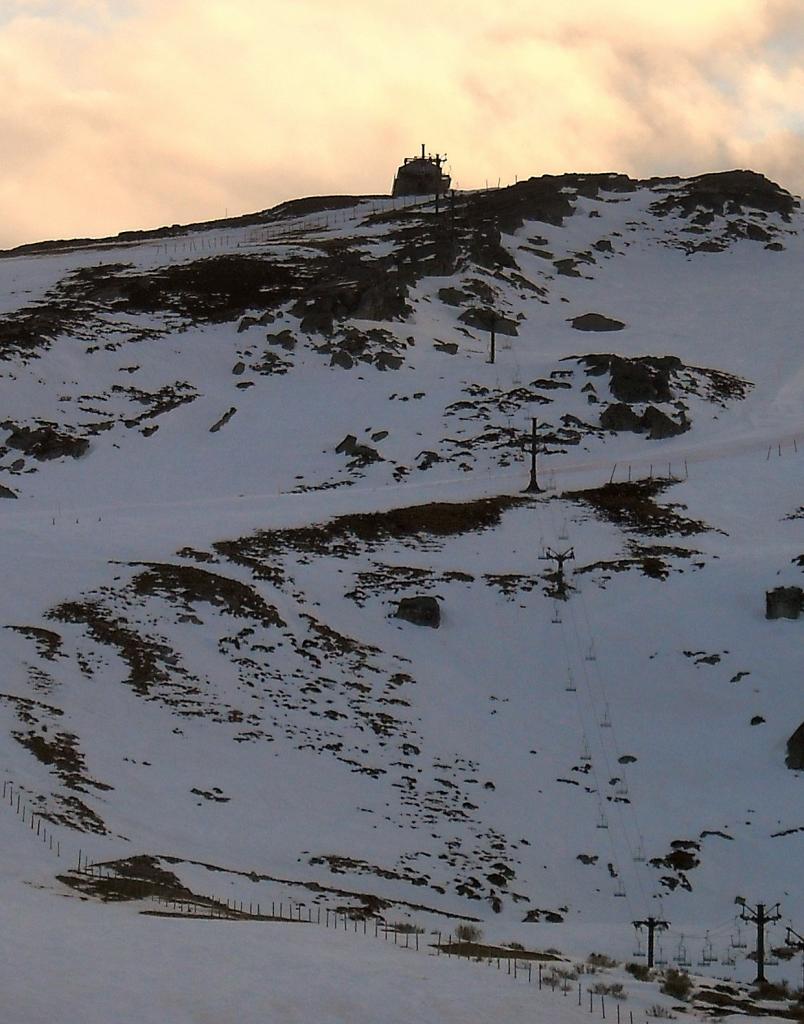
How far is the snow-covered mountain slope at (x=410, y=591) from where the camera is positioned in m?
35.3

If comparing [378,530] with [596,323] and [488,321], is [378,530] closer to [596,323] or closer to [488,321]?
[488,321]

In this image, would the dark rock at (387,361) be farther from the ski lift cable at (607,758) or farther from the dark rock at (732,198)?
the dark rock at (732,198)

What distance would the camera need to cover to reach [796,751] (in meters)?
41.4

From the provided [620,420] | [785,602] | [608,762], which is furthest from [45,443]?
[785,602]

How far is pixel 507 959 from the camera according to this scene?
22.2 m

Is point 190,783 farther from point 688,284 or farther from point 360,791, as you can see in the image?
point 688,284

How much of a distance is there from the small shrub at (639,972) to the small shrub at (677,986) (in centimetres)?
37

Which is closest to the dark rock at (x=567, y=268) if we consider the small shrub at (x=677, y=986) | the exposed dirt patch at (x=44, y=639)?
the exposed dirt patch at (x=44, y=639)

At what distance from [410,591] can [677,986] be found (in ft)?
110

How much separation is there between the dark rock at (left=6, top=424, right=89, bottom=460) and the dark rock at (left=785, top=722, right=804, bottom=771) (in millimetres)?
44731

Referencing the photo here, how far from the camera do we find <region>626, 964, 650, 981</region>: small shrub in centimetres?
2194

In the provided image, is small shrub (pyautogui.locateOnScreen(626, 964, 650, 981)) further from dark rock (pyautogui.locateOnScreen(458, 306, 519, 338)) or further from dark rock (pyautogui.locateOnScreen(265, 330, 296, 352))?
dark rock (pyautogui.locateOnScreen(458, 306, 519, 338))

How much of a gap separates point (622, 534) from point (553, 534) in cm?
308

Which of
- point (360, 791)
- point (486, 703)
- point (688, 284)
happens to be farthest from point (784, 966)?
point (688, 284)
